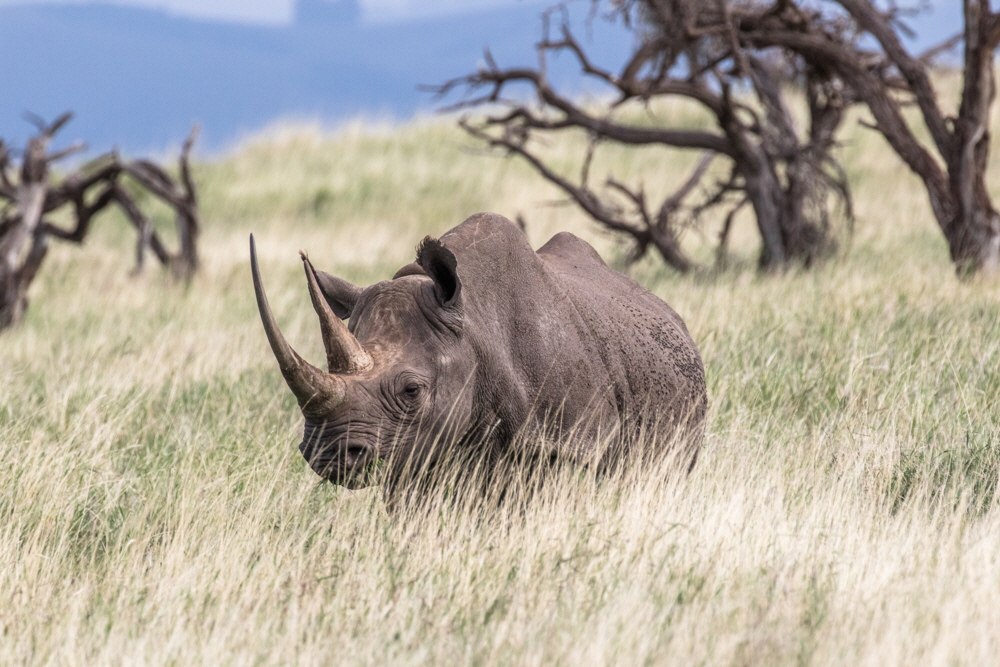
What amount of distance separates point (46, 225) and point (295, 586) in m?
8.94

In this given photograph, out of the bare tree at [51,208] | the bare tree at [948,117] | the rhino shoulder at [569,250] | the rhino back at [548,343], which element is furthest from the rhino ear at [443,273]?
the bare tree at [51,208]

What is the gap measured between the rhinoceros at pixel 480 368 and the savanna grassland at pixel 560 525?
0.79 ft

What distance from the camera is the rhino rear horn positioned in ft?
13.2

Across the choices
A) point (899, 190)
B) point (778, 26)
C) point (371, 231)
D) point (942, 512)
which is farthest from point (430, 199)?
point (942, 512)

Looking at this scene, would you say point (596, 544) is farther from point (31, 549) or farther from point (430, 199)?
point (430, 199)

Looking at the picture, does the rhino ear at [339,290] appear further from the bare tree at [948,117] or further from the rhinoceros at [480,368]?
the bare tree at [948,117]

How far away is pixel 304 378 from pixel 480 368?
2.66 ft

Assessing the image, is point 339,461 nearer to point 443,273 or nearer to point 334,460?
point 334,460

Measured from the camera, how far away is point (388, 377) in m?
4.23

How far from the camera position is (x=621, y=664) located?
10.8 ft

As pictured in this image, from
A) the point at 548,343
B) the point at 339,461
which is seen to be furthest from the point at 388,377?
the point at 548,343

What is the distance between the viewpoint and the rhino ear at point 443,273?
4.33 m

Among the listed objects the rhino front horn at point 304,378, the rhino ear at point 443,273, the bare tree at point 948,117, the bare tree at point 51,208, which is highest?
the bare tree at point 948,117

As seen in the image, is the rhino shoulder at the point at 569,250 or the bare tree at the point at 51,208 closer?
the rhino shoulder at the point at 569,250
